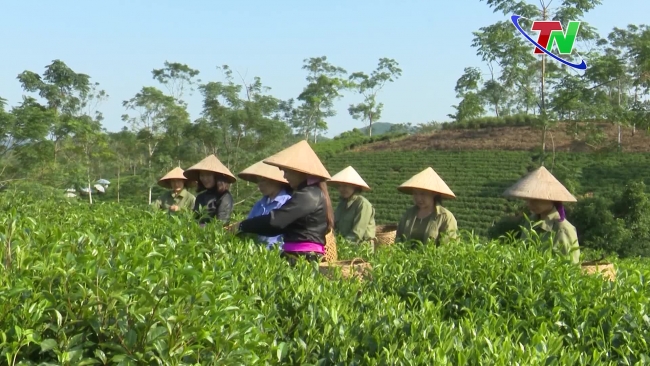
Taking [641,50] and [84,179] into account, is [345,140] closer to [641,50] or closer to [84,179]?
[84,179]

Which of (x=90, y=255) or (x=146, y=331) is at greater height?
(x=90, y=255)

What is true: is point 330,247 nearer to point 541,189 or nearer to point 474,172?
point 541,189

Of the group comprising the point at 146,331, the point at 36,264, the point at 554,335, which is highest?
the point at 36,264

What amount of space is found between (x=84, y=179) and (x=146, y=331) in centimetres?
1673

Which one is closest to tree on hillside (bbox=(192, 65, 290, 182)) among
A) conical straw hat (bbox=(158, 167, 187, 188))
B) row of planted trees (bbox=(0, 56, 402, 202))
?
row of planted trees (bbox=(0, 56, 402, 202))

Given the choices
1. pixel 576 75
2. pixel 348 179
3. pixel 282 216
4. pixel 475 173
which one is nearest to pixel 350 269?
pixel 282 216

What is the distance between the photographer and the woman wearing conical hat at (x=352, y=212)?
5680 millimetres

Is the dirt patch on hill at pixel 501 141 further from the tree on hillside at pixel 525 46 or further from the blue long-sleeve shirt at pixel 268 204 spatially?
the blue long-sleeve shirt at pixel 268 204

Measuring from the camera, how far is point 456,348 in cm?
183

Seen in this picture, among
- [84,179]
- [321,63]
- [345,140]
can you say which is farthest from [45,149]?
[345,140]

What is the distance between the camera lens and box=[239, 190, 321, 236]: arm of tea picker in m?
3.16

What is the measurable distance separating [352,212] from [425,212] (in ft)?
3.36

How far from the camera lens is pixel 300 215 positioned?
3318 millimetres

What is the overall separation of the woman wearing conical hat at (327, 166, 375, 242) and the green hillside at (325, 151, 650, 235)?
15108mm
